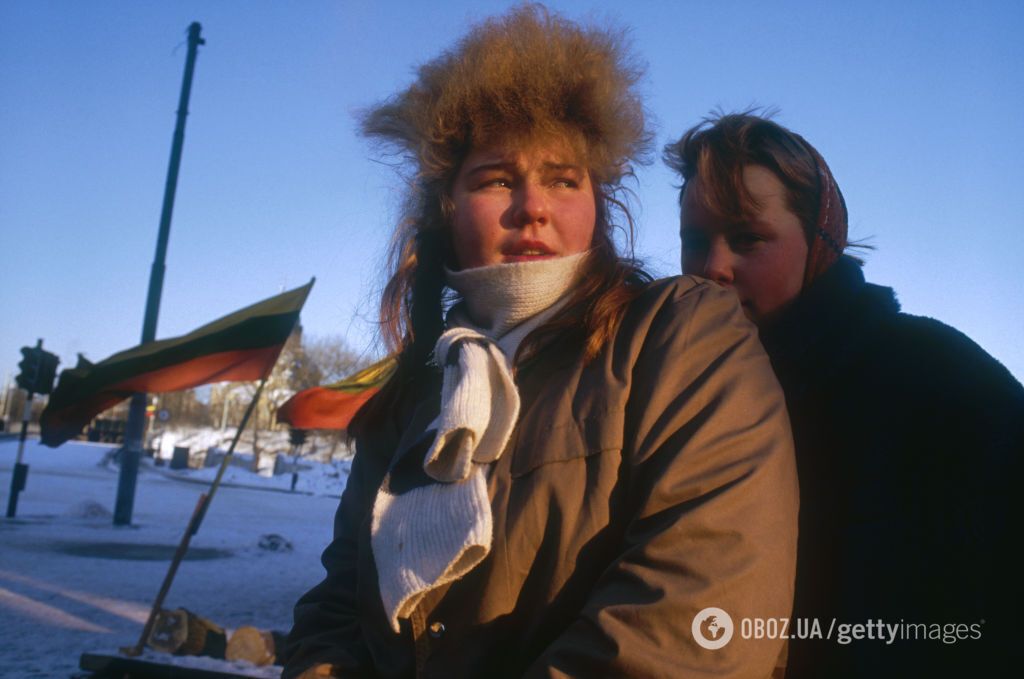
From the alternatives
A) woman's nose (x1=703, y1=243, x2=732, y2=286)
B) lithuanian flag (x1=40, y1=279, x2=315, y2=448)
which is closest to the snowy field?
lithuanian flag (x1=40, y1=279, x2=315, y2=448)

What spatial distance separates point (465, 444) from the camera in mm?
1402

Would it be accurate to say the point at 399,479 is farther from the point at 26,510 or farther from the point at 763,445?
the point at 26,510

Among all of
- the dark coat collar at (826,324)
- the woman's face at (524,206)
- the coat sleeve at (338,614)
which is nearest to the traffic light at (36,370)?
the coat sleeve at (338,614)

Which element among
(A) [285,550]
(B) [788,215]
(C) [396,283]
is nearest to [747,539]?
(B) [788,215]

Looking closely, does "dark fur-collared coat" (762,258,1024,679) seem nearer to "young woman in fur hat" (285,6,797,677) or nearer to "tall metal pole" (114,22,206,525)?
"young woman in fur hat" (285,6,797,677)

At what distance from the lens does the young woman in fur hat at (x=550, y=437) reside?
1136mm

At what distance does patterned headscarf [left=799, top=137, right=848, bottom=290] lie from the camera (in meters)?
1.88

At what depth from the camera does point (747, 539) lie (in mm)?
1135

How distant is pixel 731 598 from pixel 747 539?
3.5 inches

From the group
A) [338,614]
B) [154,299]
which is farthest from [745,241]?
[154,299]

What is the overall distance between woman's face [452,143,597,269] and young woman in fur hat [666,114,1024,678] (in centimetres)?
53

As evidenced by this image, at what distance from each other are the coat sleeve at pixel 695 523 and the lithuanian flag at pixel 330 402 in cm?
603

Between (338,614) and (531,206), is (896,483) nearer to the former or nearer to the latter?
(531,206)

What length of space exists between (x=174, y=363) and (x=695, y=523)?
20.2ft
